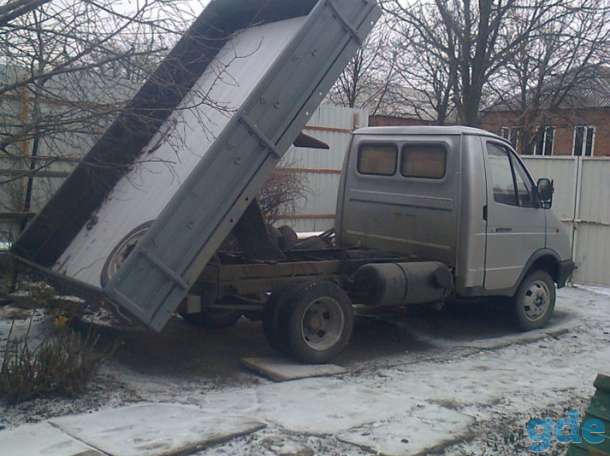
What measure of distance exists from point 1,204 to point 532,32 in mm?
12274

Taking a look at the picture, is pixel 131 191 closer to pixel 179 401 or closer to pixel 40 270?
pixel 40 270

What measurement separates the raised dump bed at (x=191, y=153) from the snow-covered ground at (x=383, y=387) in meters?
0.91

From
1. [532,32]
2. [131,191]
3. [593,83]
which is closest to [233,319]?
[131,191]

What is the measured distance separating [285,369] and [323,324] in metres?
0.74

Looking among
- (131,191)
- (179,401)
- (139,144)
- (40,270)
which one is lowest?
(179,401)

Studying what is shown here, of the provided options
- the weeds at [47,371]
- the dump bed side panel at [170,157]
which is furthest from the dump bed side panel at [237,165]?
the weeds at [47,371]

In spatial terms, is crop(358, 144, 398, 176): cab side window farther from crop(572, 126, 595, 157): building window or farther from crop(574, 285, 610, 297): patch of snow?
crop(572, 126, 595, 157): building window

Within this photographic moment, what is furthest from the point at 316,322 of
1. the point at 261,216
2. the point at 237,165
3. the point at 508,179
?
the point at 508,179

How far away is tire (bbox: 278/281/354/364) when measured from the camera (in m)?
7.28

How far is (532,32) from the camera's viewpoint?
17.1 m

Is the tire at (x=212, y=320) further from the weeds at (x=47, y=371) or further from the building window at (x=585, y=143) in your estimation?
the building window at (x=585, y=143)

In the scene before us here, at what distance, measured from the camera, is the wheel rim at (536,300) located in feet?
32.0

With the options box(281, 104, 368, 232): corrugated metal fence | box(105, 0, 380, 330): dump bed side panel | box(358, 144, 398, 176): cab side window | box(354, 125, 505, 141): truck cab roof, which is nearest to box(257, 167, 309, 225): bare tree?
box(281, 104, 368, 232): corrugated metal fence

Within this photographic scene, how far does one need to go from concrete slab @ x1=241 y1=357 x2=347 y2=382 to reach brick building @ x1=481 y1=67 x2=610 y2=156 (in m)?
16.0
